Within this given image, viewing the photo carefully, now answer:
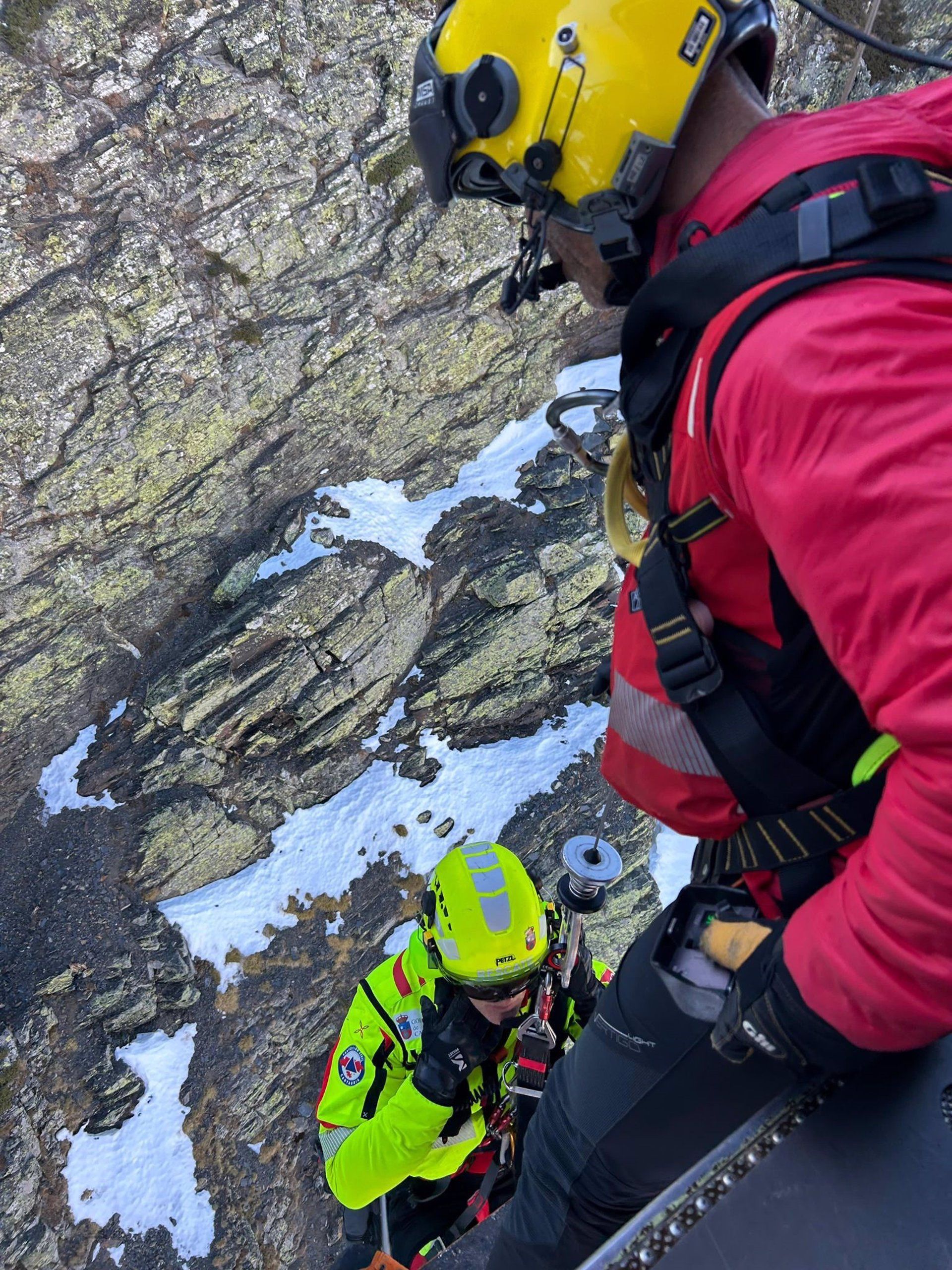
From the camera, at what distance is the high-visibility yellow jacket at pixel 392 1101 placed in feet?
15.2

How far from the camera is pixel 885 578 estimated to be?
1.22m

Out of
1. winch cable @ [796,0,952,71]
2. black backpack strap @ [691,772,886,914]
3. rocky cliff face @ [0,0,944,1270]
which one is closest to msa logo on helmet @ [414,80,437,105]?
winch cable @ [796,0,952,71]

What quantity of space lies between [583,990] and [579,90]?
4.83 metres

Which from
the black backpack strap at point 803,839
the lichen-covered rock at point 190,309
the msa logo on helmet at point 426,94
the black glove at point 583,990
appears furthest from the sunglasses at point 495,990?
the lichen-covered rock at point 190,309

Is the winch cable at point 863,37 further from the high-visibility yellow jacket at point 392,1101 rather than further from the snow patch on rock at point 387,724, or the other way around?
the snow patch on rock at point 387,724

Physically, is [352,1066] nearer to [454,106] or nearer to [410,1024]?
[410,1024]

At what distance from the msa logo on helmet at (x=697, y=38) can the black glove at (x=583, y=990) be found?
4408mm

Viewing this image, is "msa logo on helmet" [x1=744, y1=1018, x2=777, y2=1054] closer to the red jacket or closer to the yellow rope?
the red jacket

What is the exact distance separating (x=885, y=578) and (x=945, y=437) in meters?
0.24

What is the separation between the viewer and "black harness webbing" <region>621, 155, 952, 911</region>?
4.74 feet

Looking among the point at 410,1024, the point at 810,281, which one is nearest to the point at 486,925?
the point at 410,1024

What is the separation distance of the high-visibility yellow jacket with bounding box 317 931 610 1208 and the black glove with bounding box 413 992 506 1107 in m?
0.12

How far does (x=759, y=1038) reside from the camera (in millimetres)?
1851

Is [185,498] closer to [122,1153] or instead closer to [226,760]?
[226,760]
